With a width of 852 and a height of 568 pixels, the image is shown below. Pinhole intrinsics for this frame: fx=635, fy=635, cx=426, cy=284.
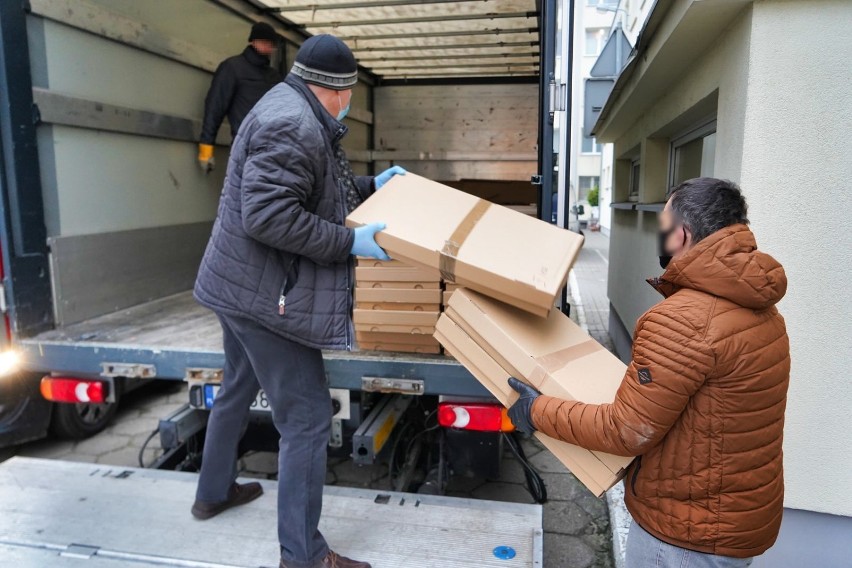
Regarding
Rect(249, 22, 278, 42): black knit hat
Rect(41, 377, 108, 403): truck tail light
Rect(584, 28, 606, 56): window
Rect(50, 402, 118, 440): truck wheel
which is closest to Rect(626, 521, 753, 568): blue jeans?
Rect(41, 377, 108, 403): truck tail light

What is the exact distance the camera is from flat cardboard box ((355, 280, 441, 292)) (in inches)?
105

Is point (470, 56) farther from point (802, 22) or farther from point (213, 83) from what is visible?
point (802, 22)

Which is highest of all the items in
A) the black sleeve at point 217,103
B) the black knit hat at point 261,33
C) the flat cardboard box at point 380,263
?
the black knit hat at point 261,33

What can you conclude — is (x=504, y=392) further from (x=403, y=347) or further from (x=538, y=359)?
(x=403, y=347)

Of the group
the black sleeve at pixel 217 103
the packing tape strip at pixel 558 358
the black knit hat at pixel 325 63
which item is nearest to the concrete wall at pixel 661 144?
the packing tape strip at pixel 558 358

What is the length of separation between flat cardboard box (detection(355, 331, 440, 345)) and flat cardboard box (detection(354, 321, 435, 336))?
0.02 meters

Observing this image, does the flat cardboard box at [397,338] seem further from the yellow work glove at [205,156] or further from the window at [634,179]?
the window at [634,179]

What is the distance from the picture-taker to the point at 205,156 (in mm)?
4363

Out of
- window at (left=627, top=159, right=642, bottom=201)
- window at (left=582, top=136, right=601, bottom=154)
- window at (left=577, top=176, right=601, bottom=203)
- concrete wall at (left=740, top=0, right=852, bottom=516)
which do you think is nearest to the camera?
concrete wall at (left=740, top=0, right=852, bottom=516)

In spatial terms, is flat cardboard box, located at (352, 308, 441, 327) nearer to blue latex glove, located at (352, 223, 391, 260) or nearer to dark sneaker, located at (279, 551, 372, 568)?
blue latex glove, located at (352, 223, 391, 260)

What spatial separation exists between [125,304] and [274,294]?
197 cm

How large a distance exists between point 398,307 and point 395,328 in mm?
91

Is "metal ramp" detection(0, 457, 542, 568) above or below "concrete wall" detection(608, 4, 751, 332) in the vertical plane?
below

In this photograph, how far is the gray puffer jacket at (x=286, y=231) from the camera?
195 centimetres
